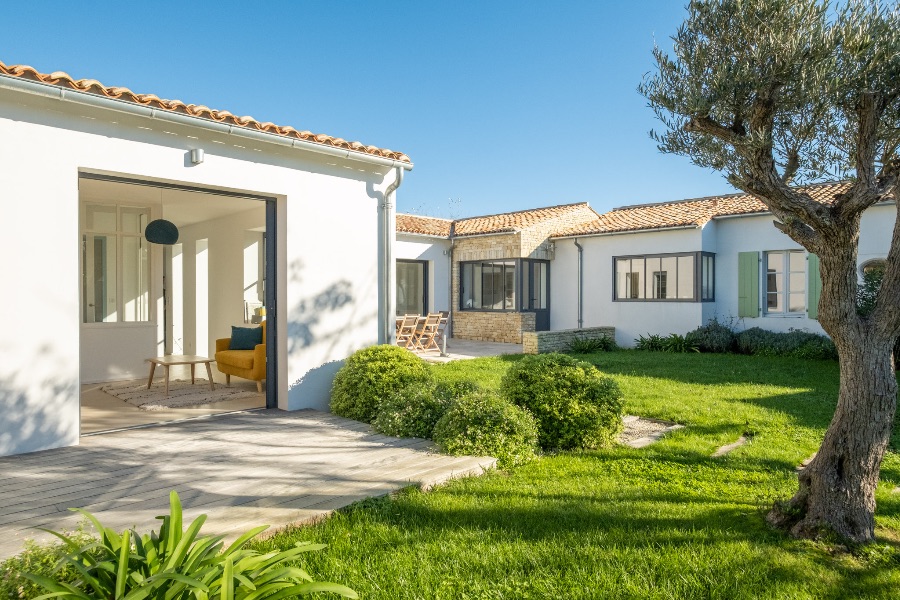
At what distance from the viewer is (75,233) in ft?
17.7

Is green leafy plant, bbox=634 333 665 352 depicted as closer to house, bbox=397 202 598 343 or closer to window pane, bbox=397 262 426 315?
house, bbox=397 202 598 343

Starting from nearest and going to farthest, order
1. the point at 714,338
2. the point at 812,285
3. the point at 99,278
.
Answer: the point at 99,278
the point at 812,285
the point at 714,338

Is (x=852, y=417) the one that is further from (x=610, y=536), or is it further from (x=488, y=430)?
(x=488, y=430)

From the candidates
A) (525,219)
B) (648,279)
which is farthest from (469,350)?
(648,279)

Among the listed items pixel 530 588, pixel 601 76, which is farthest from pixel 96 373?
pixel 601 76

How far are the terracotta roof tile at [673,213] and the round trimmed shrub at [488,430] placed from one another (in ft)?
36.9

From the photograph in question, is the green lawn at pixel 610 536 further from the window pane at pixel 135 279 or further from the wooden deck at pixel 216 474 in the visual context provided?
the window pane at pixel 135 279

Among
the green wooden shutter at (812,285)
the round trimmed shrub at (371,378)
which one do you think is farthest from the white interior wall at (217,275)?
the green wooden shutter at (812,285)

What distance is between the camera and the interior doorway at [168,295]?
7195mm

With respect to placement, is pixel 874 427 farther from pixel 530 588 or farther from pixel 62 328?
pixel 62 328

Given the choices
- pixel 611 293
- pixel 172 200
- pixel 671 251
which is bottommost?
pixel 611 293

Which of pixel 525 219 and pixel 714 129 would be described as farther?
pixel 525 219

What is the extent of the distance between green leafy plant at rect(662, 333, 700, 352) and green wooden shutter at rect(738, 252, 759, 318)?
60.1 inches

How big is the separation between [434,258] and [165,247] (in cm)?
884
